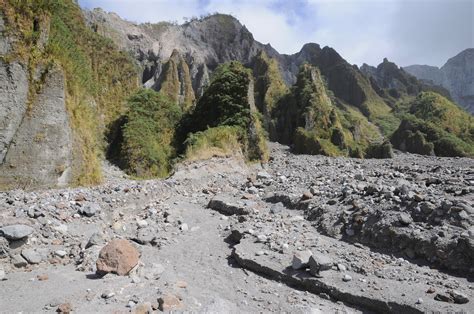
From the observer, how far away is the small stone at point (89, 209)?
923 centimetres

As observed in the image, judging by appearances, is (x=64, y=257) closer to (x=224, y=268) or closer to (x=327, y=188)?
(x=224, y=268)

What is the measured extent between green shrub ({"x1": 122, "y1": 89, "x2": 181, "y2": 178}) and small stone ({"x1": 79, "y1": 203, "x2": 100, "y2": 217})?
34.4ft

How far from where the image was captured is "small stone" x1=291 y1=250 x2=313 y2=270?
6.70 m

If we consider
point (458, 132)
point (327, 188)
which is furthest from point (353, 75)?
point (327, 188)

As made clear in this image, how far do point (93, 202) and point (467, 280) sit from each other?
8874mm

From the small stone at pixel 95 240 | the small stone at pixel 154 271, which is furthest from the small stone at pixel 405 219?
the small stone at pixel 95 240

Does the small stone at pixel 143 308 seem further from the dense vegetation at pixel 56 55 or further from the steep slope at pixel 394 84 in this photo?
the steep slope at pixel 394 84

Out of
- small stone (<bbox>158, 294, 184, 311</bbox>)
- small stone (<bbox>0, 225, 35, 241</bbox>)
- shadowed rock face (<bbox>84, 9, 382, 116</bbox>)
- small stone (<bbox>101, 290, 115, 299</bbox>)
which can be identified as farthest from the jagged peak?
small stone (<bbox>101, 290, 115, 299</bbox>)

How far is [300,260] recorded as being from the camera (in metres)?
6.72

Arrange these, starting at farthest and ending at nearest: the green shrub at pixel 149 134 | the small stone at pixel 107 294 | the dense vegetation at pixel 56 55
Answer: the green shrub at pixel 149 134
the dense vegetation at pixel 56 55
the small stone at pixel 107 294

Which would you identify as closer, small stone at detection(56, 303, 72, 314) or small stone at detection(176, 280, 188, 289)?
small stone at detection(56, 303, 72, 314)

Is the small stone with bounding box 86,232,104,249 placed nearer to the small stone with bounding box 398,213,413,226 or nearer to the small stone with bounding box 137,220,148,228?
the small stone with bounding box 137,220,148,228

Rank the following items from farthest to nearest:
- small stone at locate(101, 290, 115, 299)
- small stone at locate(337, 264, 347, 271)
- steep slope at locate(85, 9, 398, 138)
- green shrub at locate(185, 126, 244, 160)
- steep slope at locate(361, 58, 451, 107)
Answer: steep slope at locate(361, 58, 451, 107)
steep slope at locate(85, 9, 398, 138)
green shrub at locate(185, 126, 244, 160)
small stone at locate(337, 264, 347, 271)
small stone at locate(101, 290, 115, 299)

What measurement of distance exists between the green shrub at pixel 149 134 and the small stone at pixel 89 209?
1049 centimetres
